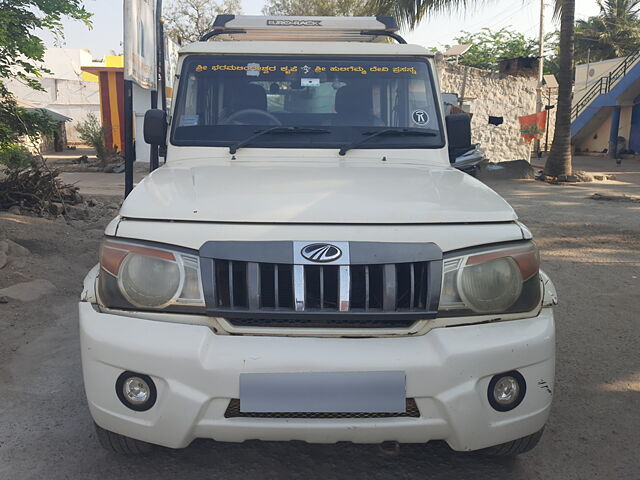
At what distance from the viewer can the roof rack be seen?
479 cm

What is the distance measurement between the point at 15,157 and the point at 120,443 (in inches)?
222

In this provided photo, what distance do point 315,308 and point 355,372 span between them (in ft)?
0.93

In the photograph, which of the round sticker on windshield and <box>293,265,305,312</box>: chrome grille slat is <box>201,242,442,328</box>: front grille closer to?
<box>293,265,305,312</box>: chrome grille slat

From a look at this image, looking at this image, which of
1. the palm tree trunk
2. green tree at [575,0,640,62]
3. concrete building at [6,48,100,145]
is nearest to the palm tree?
the palm tree trunk

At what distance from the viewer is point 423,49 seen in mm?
3779

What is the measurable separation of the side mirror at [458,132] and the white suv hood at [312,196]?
0.46 metres

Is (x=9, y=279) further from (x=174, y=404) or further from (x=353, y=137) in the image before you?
(x=174, y=404)

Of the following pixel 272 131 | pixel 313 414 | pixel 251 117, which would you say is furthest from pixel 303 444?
pixel 251 117

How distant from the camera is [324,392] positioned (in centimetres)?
212

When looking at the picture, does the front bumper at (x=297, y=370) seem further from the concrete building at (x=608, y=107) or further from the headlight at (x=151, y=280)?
the concrete building at (x=608, y=107)

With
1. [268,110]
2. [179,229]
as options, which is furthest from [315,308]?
[268,110]

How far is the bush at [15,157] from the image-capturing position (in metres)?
6.95

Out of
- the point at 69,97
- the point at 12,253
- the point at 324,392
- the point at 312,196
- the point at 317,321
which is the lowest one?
the point at 12,253

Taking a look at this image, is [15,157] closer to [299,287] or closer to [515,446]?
[299,287]
